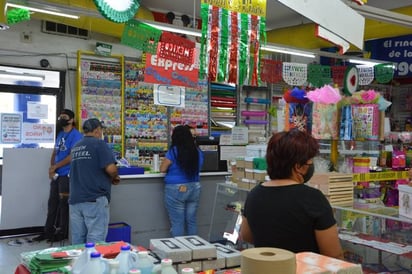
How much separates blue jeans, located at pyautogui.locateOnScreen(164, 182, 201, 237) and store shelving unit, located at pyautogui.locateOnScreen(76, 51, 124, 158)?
2391 millimetres

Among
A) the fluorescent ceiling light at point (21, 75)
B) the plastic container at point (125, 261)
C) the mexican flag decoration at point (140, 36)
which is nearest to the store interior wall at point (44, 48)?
the fluorescent ceiling light at point (21, 75)

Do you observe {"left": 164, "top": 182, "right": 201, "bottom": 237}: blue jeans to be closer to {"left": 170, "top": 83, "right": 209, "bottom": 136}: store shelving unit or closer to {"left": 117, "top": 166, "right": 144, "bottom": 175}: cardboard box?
{"left": 117, "top": 166, "right": 144, "bottom": 175}: cardboard box

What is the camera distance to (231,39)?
3346 mm

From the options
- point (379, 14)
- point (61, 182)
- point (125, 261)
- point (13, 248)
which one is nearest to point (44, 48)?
point (61, 182)

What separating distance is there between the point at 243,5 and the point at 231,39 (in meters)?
0.28

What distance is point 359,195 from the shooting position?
3.51 metres

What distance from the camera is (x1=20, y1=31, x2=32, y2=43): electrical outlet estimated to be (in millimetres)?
6852

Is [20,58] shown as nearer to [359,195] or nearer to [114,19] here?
[114,19]

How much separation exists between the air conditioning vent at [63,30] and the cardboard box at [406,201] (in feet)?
19.9

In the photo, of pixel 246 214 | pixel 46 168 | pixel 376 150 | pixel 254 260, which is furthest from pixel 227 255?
pixel 46 168

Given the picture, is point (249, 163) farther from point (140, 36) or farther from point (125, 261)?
point (125, 261)

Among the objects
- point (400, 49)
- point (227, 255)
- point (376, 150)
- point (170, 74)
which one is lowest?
point (227, 255)

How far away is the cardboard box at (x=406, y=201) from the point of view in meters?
2.78

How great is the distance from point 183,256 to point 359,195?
1893 millimetres
